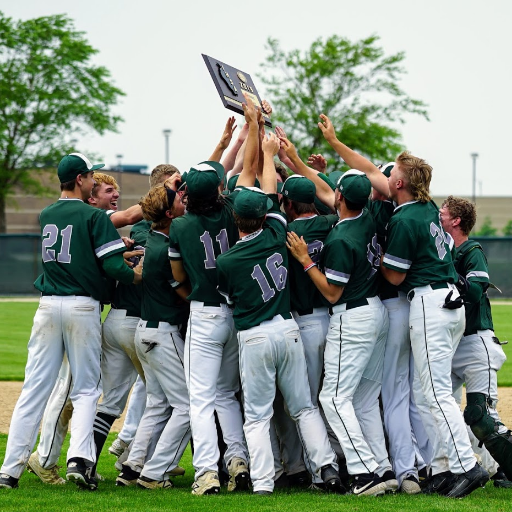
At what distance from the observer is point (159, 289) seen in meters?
6.20

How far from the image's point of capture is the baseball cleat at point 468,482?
217 inches

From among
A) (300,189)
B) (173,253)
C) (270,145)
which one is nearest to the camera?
(173,253)

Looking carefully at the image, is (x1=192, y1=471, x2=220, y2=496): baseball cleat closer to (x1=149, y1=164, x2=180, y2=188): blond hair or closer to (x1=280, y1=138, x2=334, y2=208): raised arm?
(x1=280, y1=138, x2=334, y2=208): raised arm

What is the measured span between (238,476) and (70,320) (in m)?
1.58

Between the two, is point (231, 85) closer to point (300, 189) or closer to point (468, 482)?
point (300, 189)

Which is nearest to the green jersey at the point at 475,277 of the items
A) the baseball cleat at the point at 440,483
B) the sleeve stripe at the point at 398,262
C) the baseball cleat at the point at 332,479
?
the sleeve stripe at the point at 398,262

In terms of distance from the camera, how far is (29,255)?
2983cm

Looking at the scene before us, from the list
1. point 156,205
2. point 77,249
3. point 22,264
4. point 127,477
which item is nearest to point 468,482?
point 127,477

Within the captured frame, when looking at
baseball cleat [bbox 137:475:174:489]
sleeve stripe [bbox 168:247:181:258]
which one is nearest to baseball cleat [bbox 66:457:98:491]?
baseball cleat [bbox 137:475:174:489]

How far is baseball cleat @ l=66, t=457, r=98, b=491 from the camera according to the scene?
5766mm

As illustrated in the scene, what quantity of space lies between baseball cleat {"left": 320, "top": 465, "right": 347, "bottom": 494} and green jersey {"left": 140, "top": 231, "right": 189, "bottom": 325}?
4.88 ft

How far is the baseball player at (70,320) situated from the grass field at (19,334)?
6.25 m

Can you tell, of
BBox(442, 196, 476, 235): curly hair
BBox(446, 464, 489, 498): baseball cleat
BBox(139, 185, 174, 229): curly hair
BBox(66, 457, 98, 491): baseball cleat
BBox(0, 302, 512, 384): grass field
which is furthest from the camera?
BBox(0, 302, 512, 384): grass field

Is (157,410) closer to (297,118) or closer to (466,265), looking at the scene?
(466,265)
